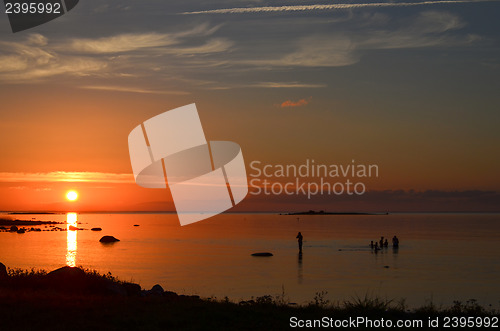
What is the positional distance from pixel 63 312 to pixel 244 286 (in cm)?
2820

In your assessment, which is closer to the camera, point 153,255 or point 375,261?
point 375,261

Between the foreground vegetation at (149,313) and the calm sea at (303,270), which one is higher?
the calm sea at (303,270)

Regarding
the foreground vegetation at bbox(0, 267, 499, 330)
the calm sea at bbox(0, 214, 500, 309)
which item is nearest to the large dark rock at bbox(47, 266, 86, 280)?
the foreground vegetation at bbox(0, 267, 499, 330)

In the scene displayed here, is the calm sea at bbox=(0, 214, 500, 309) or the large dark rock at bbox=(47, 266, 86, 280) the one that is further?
the calm sea at bbox=(0, 214, 500, 309)

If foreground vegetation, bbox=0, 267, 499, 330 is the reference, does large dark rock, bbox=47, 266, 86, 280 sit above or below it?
above

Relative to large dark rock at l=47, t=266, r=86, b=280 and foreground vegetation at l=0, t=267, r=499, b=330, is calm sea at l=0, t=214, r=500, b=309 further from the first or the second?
foreground vegetation at l=0, t=267, r=499, b=330

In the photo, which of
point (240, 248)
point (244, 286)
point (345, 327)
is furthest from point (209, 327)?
point (240, 248)

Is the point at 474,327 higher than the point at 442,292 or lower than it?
lower

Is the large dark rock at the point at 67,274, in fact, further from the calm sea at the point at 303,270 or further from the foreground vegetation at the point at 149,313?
the calm sea at the point at 303,270

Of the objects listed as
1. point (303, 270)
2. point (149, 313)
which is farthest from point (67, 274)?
point (303, 270)

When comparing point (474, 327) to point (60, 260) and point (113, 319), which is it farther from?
point (60, 260)

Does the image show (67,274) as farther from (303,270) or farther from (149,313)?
(303,270)

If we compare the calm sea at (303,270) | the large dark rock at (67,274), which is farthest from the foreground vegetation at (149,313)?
the calm sea at (303,270)

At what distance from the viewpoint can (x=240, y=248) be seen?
289 ft
